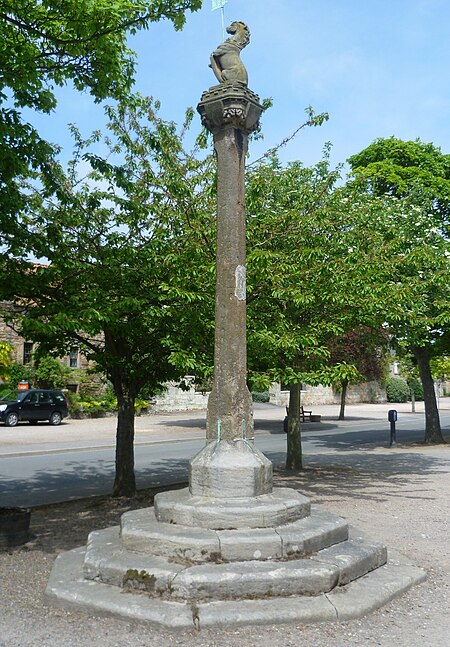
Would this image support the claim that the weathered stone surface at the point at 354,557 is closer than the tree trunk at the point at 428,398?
Yes

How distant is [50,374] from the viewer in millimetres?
35062

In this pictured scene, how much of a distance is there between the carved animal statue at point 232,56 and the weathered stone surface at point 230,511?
14.6 ft

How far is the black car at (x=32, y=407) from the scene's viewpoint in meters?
27.8

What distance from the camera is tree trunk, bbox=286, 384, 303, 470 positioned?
1434 centimetres

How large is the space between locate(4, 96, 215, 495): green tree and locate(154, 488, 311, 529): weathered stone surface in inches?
103

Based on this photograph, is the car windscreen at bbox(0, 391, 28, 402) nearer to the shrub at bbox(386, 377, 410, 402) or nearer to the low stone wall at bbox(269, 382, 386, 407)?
the low stone wall at bbox(269, 382, 386, 407)

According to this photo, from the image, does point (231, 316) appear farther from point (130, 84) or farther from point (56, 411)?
point (56, 411)

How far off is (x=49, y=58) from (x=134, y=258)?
2.82 meters

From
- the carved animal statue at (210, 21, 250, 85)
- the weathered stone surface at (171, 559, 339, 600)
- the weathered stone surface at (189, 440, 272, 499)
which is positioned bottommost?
the weathered stone surface at (171, 559, 339, 600)

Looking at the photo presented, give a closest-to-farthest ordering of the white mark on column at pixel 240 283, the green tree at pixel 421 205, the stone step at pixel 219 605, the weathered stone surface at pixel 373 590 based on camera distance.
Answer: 1. the stone step at pixel 219 605
2. the weathered stone surface at pixel 373 590
3. the white mark on column at pixel 240 283
4. the green tree at pixel 421 205

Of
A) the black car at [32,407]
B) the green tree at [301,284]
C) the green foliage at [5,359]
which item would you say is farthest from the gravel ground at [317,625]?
the green foliage at [5,359]

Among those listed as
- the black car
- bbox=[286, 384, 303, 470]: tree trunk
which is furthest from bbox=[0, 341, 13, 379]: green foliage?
bbox=[286, 384, 303, 470]: tree trunk

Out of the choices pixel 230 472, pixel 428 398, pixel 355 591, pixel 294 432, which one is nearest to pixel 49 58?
pixel 230 472

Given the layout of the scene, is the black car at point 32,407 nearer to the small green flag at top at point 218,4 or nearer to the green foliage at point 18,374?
the green foliage at point 18,374
